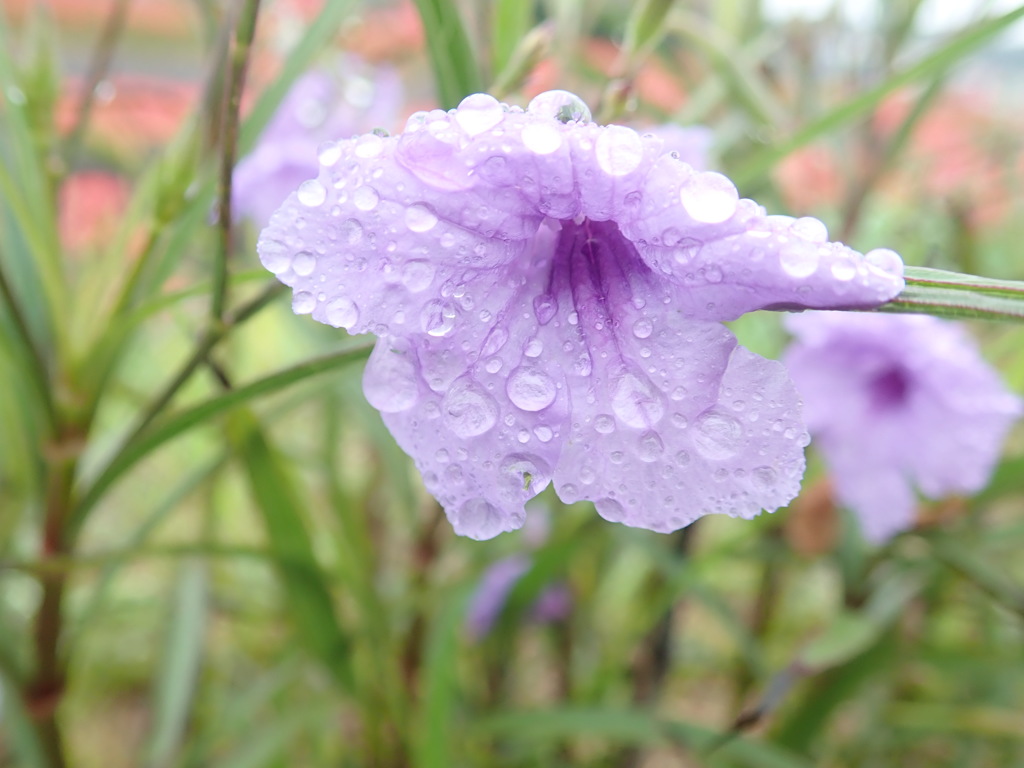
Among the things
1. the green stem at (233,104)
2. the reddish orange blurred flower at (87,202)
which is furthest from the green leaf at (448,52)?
the reddish orange blurred flower at (87,202)

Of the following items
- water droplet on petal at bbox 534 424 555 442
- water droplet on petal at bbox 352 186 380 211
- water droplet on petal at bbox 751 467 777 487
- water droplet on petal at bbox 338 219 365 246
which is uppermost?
water droplet on petal at bbox 352 186 380 211

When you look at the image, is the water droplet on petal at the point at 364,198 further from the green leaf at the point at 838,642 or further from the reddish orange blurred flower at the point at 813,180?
the reddish orange blurred flower at the point at 813,180

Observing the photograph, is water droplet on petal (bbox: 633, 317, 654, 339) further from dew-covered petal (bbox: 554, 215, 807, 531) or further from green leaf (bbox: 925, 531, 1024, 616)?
green leaf (bbox: 925, 531, 1024, 616)

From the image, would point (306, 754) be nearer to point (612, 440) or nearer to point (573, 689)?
point (573, 689)

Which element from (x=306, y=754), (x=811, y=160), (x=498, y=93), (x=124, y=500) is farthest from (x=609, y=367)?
(x=124, y=500)

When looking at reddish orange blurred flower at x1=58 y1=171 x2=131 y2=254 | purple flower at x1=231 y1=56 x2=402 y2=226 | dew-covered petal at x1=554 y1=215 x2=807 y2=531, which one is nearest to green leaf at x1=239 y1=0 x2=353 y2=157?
purple flower at x1=231 y1=56 x2=402 y2=226

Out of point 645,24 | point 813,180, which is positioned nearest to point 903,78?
point 645,24

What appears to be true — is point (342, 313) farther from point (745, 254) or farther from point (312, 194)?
point (745, 254)
